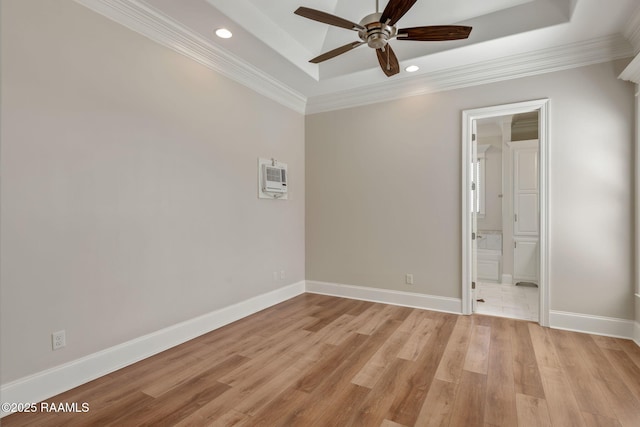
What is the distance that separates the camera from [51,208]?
211 centimetres

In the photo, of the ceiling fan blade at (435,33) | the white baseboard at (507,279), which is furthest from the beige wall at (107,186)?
the white baseboard at (507,279)

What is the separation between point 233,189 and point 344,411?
2.47m

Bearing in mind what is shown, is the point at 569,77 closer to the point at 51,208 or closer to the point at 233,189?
the point at 233,189

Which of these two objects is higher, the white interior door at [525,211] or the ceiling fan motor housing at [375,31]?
the ceiling fan motor housing at [375,31]

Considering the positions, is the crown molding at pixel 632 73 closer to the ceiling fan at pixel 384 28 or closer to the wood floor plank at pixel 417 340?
the ceiling fan at pixel 384 28

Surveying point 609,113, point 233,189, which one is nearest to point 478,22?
point 609,113

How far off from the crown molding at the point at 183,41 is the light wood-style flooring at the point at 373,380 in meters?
2.76

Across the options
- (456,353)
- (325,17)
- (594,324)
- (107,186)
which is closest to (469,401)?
(456,353)

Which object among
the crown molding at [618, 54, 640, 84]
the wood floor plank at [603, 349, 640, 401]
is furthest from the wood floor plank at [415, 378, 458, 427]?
the crown molding at [618, 54, 640, 84]

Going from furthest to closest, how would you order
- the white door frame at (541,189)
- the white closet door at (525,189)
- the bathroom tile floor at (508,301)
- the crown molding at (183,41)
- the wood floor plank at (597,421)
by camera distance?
the white closet door at (525,189) < the bathroom tile floor at (508,301) < the white door frame at (541,189) < the crown molding at (183,41) < the wood floor plank at (597,421)

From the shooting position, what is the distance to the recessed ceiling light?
285 centimetres

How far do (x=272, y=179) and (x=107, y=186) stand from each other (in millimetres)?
1960

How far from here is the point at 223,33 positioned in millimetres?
2898

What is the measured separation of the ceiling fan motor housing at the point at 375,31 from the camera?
217 cm
